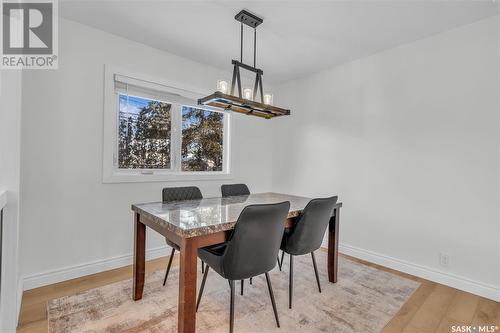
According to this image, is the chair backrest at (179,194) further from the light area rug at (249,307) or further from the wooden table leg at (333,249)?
the wooden table leg at (333,249)

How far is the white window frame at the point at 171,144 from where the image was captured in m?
2.60

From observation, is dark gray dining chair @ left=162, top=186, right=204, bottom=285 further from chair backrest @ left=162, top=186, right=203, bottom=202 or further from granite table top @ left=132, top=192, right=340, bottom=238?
granite table top @ left=132, top=192, right=340, bottom=238

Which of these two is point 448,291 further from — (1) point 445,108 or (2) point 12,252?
(2) point 12,252

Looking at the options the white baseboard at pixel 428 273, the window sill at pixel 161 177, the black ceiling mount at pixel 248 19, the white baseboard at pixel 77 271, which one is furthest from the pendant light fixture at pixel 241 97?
the white baseboard at pixel 428 273

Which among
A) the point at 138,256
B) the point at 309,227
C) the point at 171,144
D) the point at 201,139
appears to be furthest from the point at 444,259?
the point at 171,144

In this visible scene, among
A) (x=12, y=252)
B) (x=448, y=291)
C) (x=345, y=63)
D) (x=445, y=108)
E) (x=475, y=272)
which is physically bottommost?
(x=448, y=291)

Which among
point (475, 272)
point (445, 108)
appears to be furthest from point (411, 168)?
point (475, 272)

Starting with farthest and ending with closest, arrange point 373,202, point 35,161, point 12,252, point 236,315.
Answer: point 373,202 → point 35,161 → point 236,315 → point 12,252

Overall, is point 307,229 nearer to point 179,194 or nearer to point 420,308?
point 420,308

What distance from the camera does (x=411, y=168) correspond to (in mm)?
2699

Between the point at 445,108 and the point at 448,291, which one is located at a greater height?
the point at 445,108

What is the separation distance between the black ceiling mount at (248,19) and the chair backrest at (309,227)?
173 cm

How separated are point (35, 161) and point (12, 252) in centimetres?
101

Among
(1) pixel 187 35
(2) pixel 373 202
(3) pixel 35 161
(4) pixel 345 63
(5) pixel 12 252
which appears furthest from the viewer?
(4) pixel 345 63
